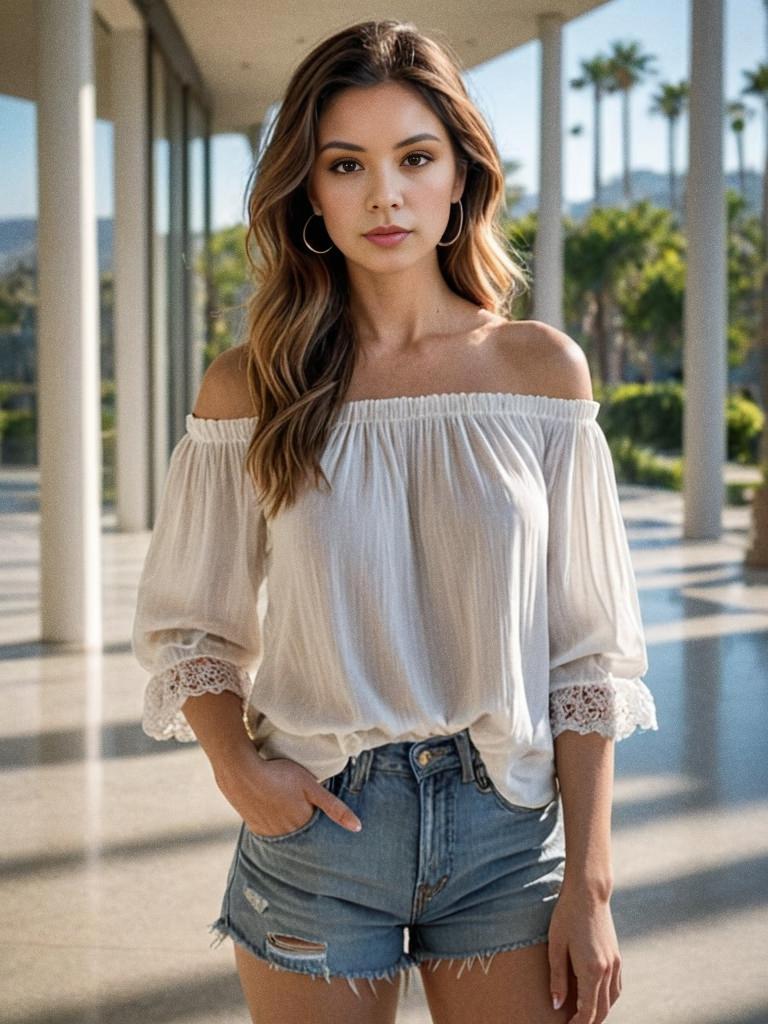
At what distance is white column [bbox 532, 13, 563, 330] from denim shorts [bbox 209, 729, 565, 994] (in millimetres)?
15015

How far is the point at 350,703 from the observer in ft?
5.24

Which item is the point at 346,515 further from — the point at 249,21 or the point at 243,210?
the point at 249,21

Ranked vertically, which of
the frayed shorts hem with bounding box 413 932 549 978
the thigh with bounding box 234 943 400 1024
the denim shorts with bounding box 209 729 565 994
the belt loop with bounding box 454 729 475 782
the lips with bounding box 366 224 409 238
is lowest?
the thigh with bounding box 234 943 400 1024

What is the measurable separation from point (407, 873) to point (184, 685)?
1.21 ft

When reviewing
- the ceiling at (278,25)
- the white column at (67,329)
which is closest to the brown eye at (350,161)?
the white column at (67,329)

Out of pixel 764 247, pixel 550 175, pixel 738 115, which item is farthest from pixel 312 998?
pixel 738 115

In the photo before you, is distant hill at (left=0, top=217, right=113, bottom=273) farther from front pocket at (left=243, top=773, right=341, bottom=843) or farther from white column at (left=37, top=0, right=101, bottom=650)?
front pocket at (left=243, top=773, right=341, bottom=843)

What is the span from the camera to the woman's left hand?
1.56m

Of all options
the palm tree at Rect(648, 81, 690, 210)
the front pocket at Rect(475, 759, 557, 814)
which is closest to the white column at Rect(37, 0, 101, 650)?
the front pocket at Rect(475, 759, 557, 814)

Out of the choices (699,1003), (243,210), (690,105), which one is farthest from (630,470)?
(243,210)

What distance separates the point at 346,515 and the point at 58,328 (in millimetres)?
6635

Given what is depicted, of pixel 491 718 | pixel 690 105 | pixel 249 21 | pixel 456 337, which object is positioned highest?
pixel 249 21

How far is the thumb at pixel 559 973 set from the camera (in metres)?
1.57

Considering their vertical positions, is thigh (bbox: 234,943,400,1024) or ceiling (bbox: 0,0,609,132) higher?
ceiling (bbox: 0,0,609,132)
